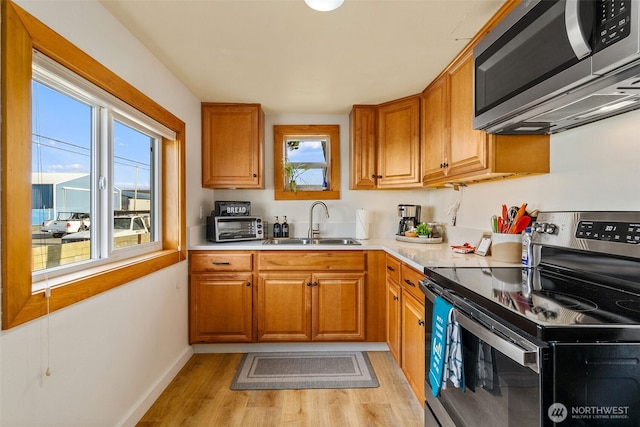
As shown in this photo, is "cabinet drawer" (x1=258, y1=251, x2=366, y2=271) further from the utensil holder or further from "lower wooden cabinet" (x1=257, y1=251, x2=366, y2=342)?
the utensil holder

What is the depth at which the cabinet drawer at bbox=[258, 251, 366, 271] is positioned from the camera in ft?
8.73

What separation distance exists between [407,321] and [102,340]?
1685mm

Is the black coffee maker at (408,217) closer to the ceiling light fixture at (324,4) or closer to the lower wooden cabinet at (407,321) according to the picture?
the lower wooden cabinet at (407,321)

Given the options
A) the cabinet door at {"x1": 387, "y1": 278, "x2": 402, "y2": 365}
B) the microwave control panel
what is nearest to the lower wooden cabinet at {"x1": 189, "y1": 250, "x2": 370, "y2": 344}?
the cabinet door at {"x1": 387, "y1": 278, "x2": 402, "y2": 365}

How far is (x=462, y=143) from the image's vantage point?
197 centimetres

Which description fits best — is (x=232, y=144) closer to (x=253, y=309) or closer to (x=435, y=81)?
(x=253, y=309)

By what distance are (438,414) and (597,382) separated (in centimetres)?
82

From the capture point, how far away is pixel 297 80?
241 cm

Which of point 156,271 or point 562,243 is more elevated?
point 562,243

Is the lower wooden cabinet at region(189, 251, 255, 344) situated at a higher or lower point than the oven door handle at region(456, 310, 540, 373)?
lower

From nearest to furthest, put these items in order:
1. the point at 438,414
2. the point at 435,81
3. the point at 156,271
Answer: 1. the point at 438,414
2. the point at 156,271
3. the point at 435,81

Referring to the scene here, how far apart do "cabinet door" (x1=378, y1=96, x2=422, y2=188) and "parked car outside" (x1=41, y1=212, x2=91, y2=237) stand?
7.28ft

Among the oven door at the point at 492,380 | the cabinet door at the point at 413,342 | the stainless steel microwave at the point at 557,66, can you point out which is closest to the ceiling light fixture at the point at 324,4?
the stainless steel microwave at the point at 557,66

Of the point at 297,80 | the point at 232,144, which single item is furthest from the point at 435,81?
the point at 232,144
